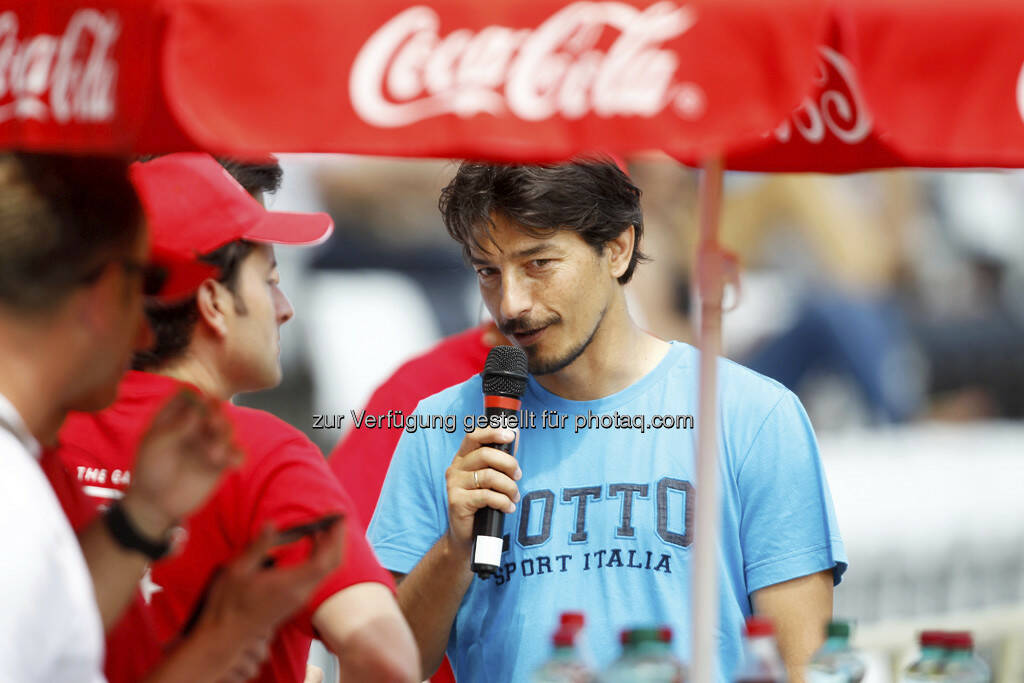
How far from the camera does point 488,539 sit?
9.02 feet

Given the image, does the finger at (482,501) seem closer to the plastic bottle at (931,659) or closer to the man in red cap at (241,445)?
the man in red cap at (241,445)

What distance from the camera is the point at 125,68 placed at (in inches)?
75.5

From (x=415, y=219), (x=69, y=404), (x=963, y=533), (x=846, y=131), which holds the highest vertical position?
(x=415, y=219)

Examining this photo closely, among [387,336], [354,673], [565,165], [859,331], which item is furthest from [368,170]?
[354,673]

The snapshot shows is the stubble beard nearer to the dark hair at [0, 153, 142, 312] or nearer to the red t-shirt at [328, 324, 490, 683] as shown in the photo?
the red t-shirt at [328, 324, 490, 683]

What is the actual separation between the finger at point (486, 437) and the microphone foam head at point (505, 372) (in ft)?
0.51

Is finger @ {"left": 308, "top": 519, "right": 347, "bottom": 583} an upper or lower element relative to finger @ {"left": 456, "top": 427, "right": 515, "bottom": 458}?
lower

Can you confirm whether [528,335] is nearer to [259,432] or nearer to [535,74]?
[259,432]

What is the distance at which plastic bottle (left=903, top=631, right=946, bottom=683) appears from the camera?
234 centimetres

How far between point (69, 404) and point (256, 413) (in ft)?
1.74

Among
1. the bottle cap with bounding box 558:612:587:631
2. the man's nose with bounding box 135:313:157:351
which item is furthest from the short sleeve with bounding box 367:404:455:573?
the man's nose with bounding box 135:313:157:351

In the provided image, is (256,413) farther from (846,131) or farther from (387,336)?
(387,336)

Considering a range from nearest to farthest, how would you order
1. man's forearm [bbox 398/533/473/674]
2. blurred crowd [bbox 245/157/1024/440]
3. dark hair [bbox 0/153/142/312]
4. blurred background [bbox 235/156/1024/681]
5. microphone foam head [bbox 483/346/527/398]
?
dark hair [bbox 0/153/142/312], man's forearm [bbox 398/533/473/674], microphone foam head [bbox 483/346/527/398], blurred background [bbox 235/156/1024/681], blurred crowd [bbox 245/157/1024/440]

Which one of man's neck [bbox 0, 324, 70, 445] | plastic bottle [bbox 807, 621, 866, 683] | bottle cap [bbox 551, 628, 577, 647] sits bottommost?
plastic bottle [bbox 807, 621, 866, 683]
